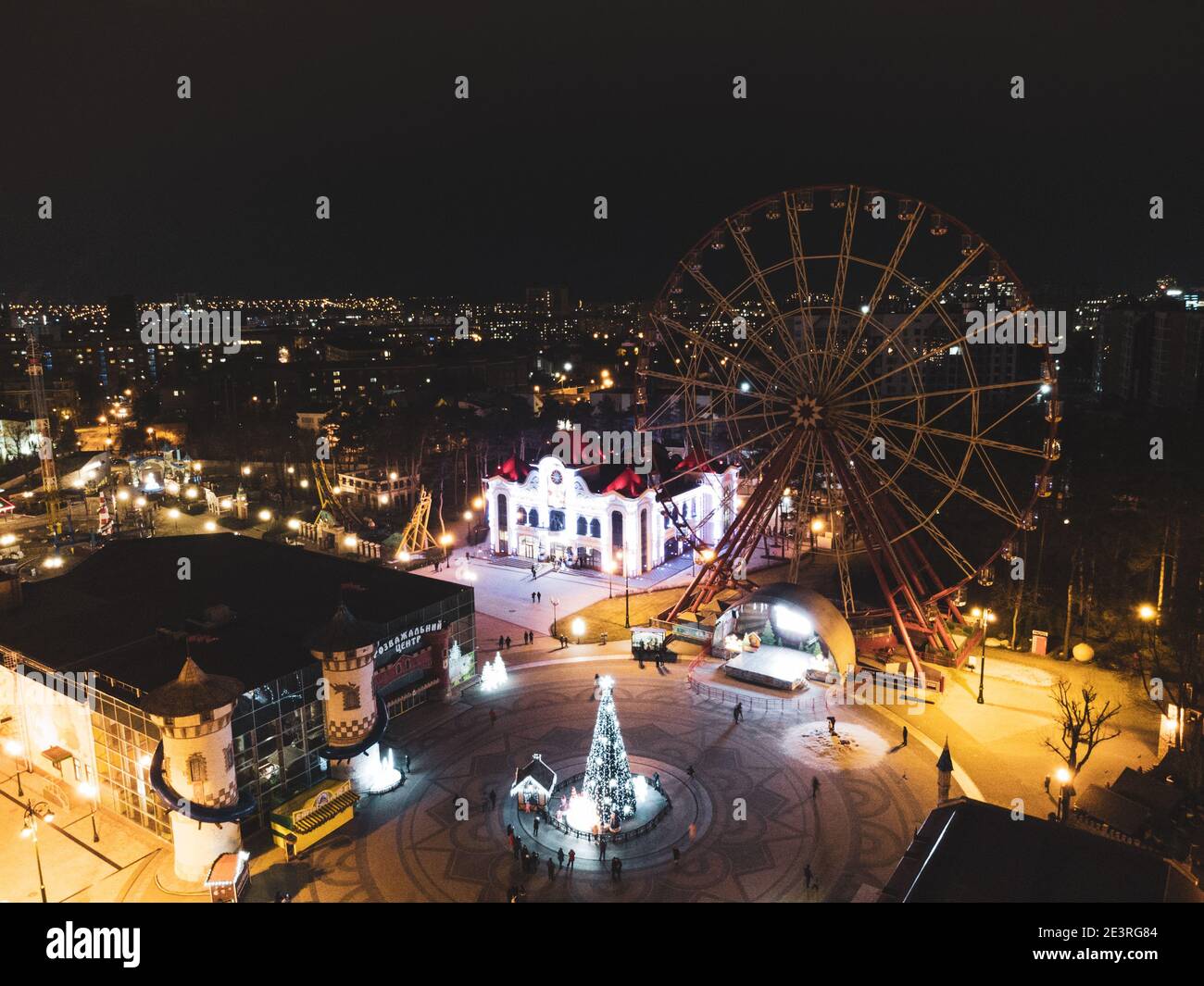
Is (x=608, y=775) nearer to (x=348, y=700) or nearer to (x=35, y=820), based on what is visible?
(x=348, y=700)

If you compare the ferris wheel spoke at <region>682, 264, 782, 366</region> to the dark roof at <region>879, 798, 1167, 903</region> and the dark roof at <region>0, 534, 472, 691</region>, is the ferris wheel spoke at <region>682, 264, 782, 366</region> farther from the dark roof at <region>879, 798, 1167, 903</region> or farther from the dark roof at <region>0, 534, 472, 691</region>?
the dark roof at <region>879, 798, 1167, 903</region>

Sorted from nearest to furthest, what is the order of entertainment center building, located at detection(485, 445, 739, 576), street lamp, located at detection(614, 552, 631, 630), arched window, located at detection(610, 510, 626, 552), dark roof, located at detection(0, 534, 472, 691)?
1. dark roof, located at detection(0, 534, 472, 691)
2. street lamp, located at detection(614, 552, 631, 630)
3. entertainment center building, located at detection(485, 445, 739, 576)
4. arched window, located at detection(610, 510, 626, 552)

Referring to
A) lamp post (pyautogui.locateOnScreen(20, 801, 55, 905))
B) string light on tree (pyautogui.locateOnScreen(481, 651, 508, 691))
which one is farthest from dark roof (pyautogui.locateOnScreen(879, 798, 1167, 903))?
lamp post (pyautogui.locateOnScreen(20, 801, 55, 905))

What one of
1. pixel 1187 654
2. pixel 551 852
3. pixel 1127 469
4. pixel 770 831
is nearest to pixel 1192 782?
pixel 1187 654

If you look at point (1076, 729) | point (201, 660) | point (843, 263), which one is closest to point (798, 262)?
point (843, 263)

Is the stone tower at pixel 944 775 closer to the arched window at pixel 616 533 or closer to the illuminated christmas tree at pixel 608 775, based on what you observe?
the illuminated christmas tree at pixel 608 775
